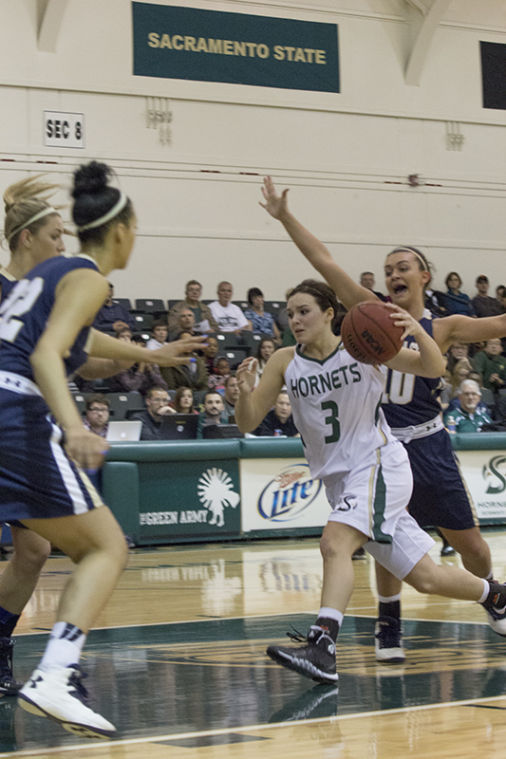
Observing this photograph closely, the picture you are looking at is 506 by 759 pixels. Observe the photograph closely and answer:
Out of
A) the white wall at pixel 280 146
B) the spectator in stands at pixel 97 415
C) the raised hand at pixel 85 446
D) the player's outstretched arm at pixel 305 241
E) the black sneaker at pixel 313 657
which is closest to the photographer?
the raised hand at pixel 85 446

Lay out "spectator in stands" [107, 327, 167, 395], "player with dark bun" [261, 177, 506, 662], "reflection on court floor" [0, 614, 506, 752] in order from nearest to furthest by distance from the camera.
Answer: "reflection on court floor" [0, 614, 506, 752], "player with dark bun" [261, 177, 506, 662], "spectator in stands" [107, 327, 167, 395]

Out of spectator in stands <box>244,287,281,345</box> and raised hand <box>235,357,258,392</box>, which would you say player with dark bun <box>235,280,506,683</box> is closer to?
raised hand <box>235,357,258,392</box>

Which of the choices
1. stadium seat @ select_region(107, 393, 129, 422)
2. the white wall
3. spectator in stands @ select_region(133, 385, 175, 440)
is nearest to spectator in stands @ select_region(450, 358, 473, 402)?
spectator in stands @ select_region(133, 385, 175, 440)

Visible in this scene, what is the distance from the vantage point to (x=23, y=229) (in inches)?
166

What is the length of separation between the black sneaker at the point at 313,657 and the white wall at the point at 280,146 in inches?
481

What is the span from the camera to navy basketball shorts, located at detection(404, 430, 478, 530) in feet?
17.0

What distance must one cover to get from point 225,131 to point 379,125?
9.03 ft

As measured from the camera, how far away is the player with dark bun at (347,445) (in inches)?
172

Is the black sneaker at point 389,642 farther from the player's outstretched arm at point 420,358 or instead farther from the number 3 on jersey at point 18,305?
the number 3 on jersey at point 18,305

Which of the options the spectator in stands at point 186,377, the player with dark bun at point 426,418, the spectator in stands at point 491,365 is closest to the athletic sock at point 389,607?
the player with dark bun at point 426,418

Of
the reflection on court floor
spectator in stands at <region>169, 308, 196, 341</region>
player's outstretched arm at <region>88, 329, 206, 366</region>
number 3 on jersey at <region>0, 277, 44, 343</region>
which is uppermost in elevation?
spectator in stands at <region>169, 308, 196, 341</region>

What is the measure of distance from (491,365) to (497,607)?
10.5 m

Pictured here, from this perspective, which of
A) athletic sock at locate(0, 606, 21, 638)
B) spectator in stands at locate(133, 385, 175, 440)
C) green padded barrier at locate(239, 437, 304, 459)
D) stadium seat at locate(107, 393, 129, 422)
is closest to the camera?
athletic sock at locate(0, 606, 21, 638)

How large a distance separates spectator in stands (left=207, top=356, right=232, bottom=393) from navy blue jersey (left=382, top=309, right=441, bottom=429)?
7.84 meters
